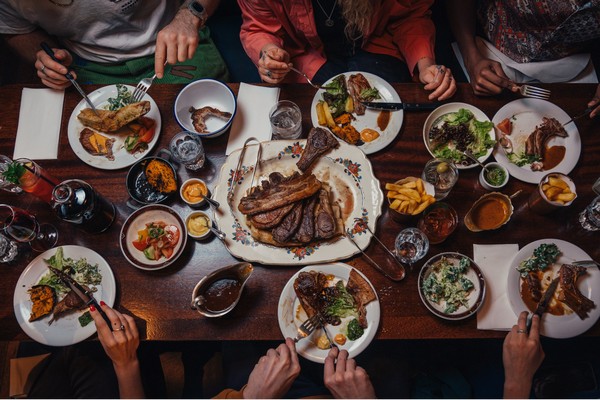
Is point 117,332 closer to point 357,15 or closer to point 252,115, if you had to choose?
point 252,115

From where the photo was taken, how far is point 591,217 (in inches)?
90.7

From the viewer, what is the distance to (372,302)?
2.22 metres

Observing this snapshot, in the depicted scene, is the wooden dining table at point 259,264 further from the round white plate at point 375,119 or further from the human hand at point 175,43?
the human hand at point 175,43

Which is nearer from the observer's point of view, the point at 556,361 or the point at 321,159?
the point at 321,159

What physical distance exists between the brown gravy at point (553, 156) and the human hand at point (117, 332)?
8.92 feet

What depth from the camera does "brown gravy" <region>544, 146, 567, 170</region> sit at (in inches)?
98.0

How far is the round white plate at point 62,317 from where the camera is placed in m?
2.24

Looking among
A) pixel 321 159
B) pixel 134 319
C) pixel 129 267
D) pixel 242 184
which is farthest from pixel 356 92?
pixel 134 319

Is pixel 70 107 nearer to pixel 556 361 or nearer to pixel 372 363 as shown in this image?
pixel 372 363

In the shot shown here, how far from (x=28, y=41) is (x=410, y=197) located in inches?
119

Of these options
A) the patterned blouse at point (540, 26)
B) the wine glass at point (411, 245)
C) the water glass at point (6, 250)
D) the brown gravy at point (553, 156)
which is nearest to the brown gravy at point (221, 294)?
the wine glass at point (411, 245)

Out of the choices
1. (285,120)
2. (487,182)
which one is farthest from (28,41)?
(487,182)

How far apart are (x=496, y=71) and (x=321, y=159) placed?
4.69 feet

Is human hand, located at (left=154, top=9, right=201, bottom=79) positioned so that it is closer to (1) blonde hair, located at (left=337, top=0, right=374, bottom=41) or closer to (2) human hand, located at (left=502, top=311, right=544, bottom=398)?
(1) blonde hair, located at (left=337, top=0, right=374, bottom=41)
